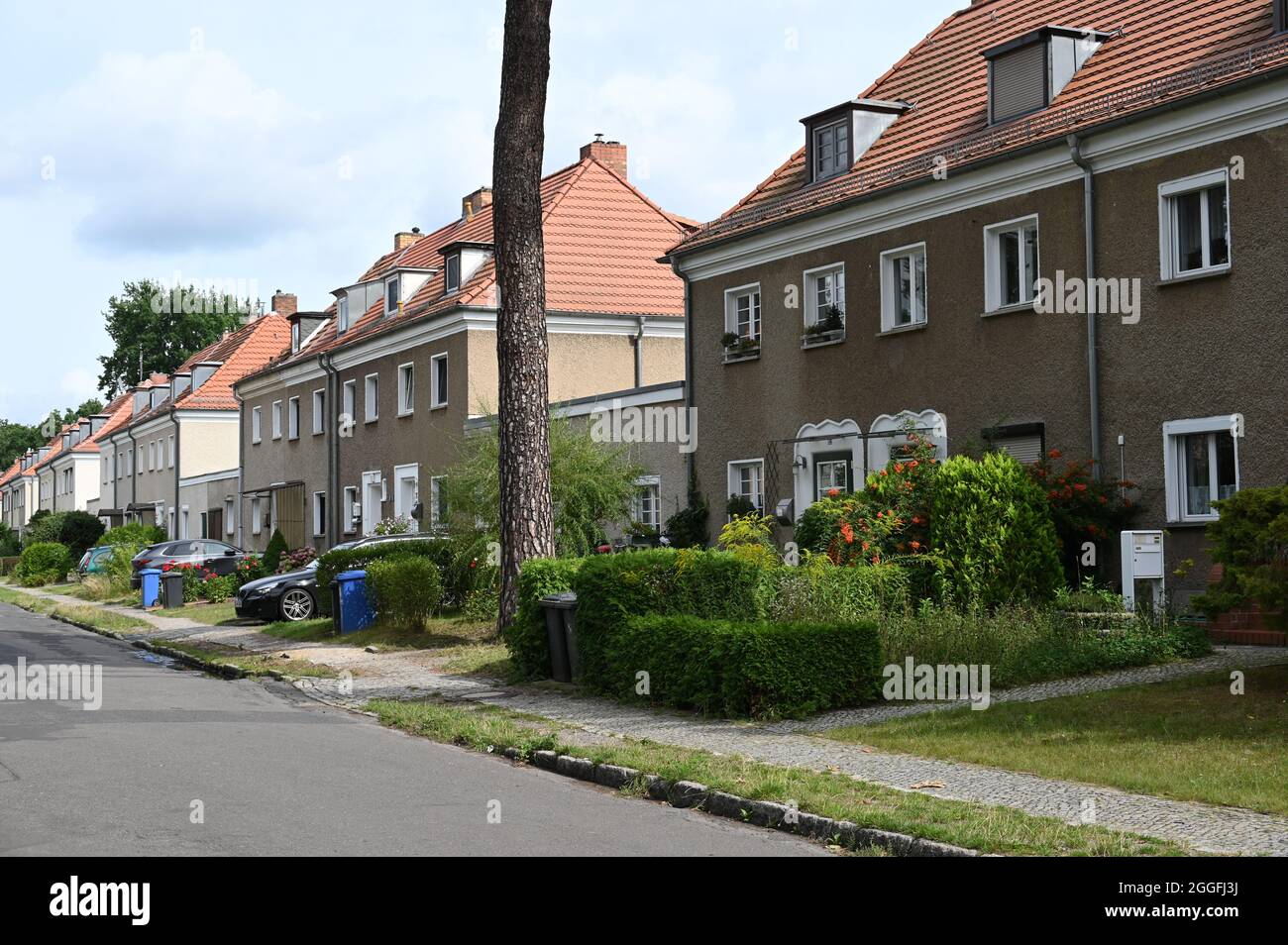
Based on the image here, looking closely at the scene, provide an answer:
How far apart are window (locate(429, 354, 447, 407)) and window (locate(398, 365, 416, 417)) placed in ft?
5.08

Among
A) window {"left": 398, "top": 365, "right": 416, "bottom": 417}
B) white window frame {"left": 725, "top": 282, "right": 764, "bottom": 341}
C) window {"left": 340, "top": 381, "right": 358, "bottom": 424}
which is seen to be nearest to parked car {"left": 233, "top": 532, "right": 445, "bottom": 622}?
white window frame {"left": 725, "top": 282, "right": 764, "bottom": 341}

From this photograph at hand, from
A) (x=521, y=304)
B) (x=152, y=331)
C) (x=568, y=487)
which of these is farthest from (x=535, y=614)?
(x=152, y=331)

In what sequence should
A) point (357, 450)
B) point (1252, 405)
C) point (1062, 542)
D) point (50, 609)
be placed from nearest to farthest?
point (1252, 405), point (1062, 542), point (50, 609), point (357, 450)

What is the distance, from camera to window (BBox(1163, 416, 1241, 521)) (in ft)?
54.2

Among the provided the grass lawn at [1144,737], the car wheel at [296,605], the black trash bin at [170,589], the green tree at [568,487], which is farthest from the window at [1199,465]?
the black trash bin at [170,589]

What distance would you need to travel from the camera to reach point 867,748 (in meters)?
10.5

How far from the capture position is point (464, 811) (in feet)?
28.1

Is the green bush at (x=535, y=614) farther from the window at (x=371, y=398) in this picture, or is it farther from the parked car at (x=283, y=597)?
the window at (x=371, y=398)

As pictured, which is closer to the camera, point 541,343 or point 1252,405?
point 1252,405

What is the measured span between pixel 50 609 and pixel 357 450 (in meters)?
9.21

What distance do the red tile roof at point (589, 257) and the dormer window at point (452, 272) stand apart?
0.32 meters
